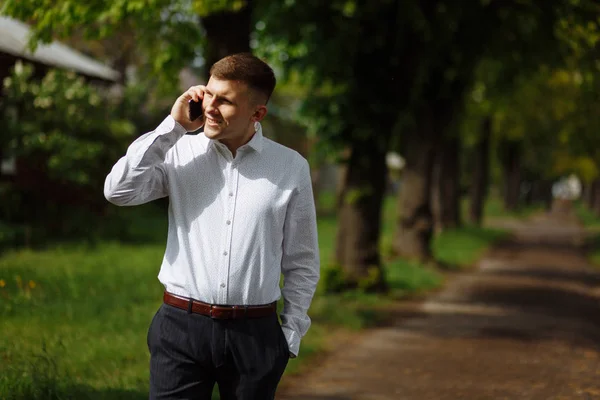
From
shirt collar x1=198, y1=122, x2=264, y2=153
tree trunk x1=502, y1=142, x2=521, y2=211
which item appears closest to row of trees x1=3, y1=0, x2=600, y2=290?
shirt collar x1=198, y1=122, x2=264, y2=153

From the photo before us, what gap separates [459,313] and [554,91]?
20738 mm

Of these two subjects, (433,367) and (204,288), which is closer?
(204,288)

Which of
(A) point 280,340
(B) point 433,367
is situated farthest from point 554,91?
(A) point 280,340

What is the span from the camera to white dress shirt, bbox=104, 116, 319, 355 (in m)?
3.71

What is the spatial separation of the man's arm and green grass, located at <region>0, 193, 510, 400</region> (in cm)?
250

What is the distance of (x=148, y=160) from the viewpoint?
3.68 meters

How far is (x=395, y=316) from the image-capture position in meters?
13.7

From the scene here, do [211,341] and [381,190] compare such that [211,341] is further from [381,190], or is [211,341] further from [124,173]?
[381,190]

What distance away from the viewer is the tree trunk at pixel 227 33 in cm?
1079

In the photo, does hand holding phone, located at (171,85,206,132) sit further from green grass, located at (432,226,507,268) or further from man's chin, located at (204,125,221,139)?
green grass, located at (432,226,507,268)

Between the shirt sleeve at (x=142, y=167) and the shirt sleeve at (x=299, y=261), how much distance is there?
Answer: 0.52 metres

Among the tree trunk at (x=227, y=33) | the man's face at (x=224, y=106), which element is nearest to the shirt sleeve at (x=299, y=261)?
the man's face at (x=224, y=106)

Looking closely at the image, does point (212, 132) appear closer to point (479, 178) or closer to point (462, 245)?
point (462, 245)

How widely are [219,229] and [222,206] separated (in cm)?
9
